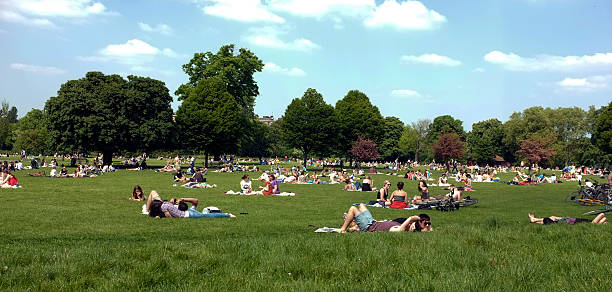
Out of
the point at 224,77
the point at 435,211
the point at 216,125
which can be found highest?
the point at 224,77

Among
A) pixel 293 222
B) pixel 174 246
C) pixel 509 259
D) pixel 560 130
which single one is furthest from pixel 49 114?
pixel 560 130

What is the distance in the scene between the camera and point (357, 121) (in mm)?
81438

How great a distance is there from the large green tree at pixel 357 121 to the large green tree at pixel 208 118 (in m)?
21.8

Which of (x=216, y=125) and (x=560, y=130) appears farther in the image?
(x=560, y=130)

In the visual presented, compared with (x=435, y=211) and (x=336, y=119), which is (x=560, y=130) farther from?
(x=435, y=211)

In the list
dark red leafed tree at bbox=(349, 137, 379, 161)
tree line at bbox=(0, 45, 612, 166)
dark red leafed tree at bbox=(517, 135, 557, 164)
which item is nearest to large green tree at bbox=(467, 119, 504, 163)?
tree line at bbox=(0, 45, 612, 166)

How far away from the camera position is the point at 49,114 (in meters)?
54.1

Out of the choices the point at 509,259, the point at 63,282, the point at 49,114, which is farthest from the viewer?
the point at 49,114

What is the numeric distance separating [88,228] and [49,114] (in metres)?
49.1

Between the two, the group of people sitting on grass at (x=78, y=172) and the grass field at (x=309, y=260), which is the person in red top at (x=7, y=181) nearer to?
the group of people sitting on grass at (x=78, y=172)

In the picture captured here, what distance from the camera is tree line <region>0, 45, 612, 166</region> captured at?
176ft

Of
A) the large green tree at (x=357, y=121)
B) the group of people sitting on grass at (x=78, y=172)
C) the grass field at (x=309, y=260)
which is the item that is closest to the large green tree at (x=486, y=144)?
the large green tree at (x=357, y=121)

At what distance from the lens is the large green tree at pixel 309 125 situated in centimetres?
7262

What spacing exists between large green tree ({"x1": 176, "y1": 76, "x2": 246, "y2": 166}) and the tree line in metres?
0.14
